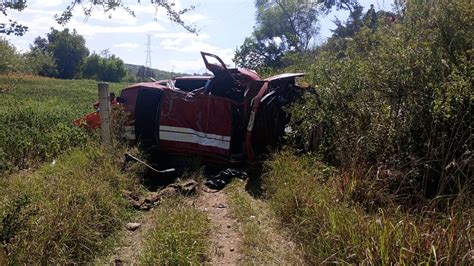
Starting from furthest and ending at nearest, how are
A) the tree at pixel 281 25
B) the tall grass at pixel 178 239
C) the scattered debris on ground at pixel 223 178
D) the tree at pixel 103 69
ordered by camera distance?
the tree at pixel 103 69, the tree at pixel 281 25, the scattered debris on ground at pixel 223 178, the tall grass at pixel 178 239

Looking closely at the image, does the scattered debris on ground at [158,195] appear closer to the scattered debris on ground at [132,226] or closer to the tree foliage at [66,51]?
the scattered debris on ground at [132,226]

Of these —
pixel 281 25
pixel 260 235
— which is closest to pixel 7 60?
pixel 260 235

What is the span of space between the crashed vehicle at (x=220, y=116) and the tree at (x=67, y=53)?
66.1 metres

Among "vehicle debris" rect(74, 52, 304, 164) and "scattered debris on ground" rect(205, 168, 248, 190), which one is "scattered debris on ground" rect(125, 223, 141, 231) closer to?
"scattered debris on ground" rect(205, 168, 248, 190)

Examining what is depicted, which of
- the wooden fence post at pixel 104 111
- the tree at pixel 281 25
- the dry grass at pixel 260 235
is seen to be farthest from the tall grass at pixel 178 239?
the tree at pixel 281 25

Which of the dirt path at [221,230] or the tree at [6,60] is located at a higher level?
the tree at [6,60]

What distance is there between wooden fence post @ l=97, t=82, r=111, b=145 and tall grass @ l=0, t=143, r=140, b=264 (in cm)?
121

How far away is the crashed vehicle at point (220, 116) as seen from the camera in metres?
7.09

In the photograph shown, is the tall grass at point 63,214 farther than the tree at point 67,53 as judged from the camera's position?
No

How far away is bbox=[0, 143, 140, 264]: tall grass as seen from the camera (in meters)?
3.89

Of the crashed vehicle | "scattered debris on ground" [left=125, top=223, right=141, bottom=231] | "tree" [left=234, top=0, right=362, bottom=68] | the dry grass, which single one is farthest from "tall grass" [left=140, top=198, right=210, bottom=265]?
"tree" [left=234, top=0, right=362, bottom=68]

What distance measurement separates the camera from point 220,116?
742cm

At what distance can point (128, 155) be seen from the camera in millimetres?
7129

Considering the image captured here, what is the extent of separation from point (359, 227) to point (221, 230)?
6.43 feet
